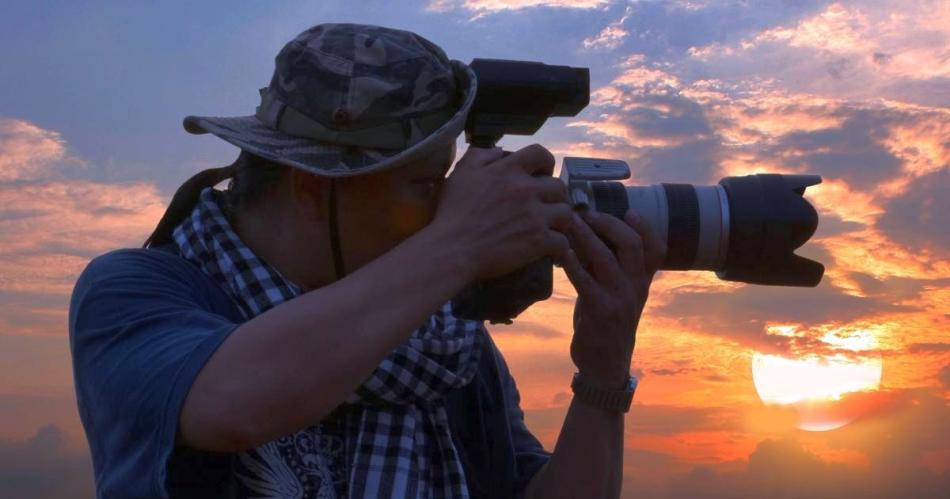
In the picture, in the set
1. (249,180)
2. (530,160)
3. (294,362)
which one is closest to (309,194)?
(249,180)

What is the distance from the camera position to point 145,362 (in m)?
2.11

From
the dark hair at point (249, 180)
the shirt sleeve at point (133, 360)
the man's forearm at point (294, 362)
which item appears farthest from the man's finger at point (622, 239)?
the shirt sleeve at point (133, 360)

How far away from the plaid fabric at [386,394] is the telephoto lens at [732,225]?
0.58 m

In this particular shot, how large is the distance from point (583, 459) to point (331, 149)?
4.15 ft

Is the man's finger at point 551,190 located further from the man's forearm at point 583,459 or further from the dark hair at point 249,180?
the man's forearm at point 583,459

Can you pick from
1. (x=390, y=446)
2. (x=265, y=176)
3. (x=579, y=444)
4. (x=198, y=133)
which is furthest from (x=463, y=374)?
(x=198, y=133)

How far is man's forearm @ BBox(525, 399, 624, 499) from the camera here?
3.17 meters

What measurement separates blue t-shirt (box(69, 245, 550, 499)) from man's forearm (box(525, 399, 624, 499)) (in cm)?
103

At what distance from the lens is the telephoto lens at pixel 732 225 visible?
3039 millimetres

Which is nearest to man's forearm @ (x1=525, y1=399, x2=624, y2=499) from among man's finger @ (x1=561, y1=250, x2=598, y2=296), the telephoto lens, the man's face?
man's finger @ (x1=561, y1=250, x2=598, y2=296)

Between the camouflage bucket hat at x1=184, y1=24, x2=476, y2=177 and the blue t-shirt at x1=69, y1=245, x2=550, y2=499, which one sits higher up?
the camouflage bucket hat at x1=184, y1=24, x2=476, y2=177

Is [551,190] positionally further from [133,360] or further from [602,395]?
[602,395]

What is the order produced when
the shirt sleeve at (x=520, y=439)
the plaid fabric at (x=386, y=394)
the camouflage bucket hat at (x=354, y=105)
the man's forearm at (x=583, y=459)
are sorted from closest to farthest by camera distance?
the camouflage bucket hat at (x=354, y=105) → the plaid fabric at (x=386, y=394) → the man's forearm at (x=583, y=459) → the shirt sleeve at (x=520, y=439)

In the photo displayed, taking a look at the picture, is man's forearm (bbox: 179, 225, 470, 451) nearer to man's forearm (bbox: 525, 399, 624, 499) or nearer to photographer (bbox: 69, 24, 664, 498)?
photographer (bbox: 69, 24, 664, 498)
